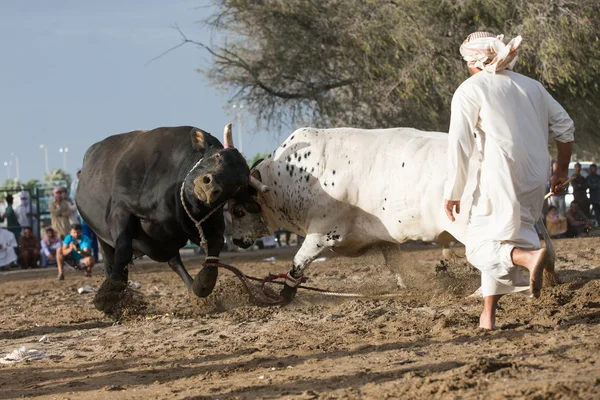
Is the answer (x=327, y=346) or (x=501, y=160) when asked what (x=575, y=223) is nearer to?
(x=501, y=160)

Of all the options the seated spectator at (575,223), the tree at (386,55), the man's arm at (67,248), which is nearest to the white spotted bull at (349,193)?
the man's arm at (67,248)

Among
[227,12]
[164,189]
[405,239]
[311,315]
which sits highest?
[227,12]

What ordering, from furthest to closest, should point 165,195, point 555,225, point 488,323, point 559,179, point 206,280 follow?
point 555,225, point 165,195, point 206,280, point 559,179, point 488,323

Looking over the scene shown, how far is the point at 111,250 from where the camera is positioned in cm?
972

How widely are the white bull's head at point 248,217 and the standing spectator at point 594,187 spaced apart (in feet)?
39.2

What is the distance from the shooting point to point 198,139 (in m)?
8.08

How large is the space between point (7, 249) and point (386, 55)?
27.6ft

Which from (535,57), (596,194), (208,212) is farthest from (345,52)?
(208,212)

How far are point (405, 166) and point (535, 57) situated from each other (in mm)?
9179

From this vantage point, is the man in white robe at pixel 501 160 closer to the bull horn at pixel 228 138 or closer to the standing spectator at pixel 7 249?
the bull horn at pixel 228 138

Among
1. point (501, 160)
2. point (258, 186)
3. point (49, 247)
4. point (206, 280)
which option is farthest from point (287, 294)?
point (49, 247)

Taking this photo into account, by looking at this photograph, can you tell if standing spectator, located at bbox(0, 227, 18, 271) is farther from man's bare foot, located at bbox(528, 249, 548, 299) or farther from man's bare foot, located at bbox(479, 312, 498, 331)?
man's bare foot, located at bbox(528, 249, 548, 299)

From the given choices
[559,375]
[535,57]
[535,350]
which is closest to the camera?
[559,375]

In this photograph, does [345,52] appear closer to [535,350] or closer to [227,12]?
[227,12]
